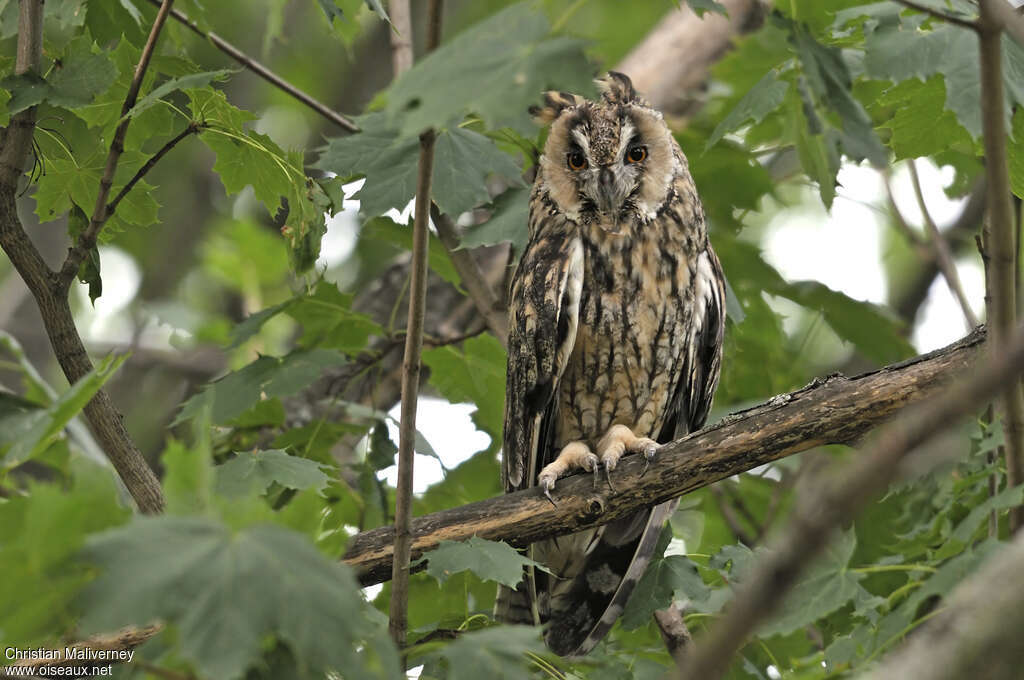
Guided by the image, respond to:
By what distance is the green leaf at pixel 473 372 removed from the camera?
315 cm

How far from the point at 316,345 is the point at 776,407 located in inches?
55.8

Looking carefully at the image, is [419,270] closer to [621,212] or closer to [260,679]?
[260,679]

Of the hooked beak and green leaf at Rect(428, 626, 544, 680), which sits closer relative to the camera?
green leaf at Rect(428, 626, 544, 680)

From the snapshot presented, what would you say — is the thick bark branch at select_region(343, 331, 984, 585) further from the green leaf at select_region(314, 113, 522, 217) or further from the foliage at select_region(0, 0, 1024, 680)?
the green leaf at select_region(314, 113, 522, 217)

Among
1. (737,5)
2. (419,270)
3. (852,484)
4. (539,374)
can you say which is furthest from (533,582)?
(737,5)

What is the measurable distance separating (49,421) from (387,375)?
2.38 m

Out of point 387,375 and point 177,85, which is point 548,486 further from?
point 387,375

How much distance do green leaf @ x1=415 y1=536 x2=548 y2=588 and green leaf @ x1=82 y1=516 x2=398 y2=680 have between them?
0.75 m

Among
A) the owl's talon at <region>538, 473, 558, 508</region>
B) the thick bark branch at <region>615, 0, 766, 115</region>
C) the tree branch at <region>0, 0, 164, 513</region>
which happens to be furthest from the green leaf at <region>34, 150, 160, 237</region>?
the thick bark branch at <region>615, 0, 766, 115</region>

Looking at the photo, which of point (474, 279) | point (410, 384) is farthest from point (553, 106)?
point (410, 384)

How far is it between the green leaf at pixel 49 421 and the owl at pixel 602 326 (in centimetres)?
160

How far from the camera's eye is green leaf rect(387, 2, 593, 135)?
1365 mm

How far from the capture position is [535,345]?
2.89 metres

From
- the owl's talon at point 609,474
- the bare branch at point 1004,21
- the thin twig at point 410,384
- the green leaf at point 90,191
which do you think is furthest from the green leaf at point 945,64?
the green leaf at point 90,191
